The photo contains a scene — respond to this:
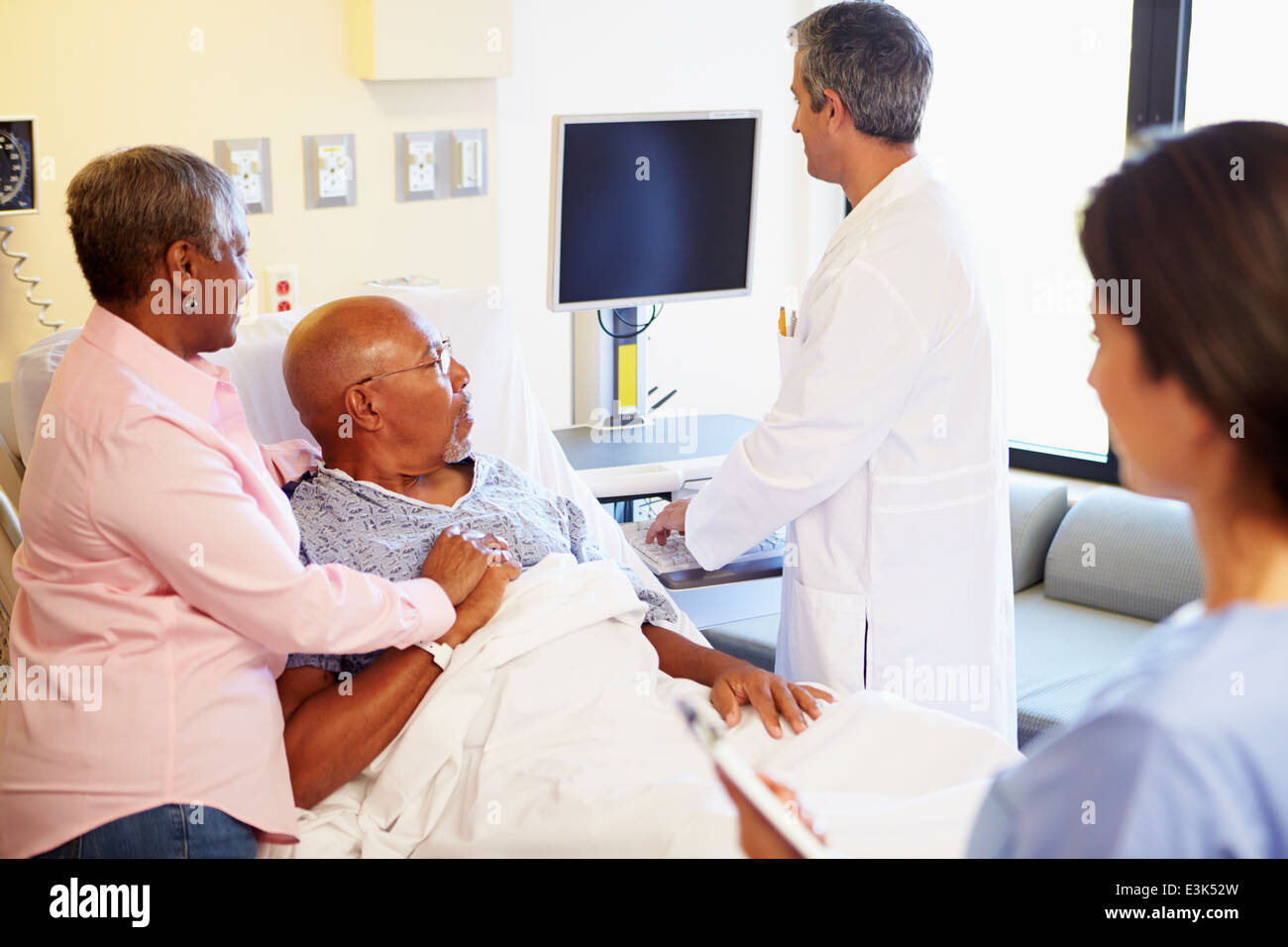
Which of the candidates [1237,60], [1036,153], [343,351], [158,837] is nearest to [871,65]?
[343,351]

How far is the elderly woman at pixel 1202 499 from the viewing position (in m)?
0.71

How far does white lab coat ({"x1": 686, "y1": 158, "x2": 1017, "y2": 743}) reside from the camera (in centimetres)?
182

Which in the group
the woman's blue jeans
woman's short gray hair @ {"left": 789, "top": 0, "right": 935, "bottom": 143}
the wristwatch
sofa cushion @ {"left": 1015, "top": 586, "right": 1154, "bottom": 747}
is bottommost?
sofa cushion @ {"left": 1015, "top": 586, "right": 1154, "bottom": 747}

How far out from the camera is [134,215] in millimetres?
1358

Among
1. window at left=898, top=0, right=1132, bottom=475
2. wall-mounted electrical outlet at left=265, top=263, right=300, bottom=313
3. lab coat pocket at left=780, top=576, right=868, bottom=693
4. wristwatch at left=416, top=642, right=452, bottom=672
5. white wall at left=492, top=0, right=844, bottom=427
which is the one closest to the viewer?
wristwatch at left=416, top=642, right=452, bottom=672

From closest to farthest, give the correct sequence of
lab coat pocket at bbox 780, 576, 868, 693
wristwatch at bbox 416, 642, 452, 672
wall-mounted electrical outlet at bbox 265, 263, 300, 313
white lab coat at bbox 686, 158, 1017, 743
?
wristwatch at bbox 416, 642, 452, 672 < white lab coat at bbox 686, 158, 1017, 743 < lab coat pocket at bbox 780, 576, 868, 693 < wall-mounted electrical outlet at bbox 265, 263, 300, 313

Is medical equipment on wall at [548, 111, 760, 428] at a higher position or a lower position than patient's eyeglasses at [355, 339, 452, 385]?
higher

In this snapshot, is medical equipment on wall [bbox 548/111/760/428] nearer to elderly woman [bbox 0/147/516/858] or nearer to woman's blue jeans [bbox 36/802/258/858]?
elderly woman [bbox 0/147/516/858]

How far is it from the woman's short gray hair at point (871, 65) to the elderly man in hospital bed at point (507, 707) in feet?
2.34

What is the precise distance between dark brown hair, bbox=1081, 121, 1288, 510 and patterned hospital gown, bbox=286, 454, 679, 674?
1187 mm

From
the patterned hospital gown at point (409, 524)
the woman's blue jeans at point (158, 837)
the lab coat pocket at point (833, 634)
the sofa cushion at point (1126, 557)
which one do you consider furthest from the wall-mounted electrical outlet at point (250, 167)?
the sofa cushion at point (1126, 557)

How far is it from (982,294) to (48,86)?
6.00ft

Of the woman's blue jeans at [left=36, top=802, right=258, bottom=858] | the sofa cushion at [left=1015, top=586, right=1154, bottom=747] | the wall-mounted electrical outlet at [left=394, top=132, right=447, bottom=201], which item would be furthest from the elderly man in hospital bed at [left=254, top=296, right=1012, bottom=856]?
the wall-mounted electrical outlet at [left=394, top=132, right=447, bottom=201]

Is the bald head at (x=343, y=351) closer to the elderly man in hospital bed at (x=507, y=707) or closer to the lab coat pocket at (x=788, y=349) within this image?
the elderly man in hospital bed at (x=507, y=707)
